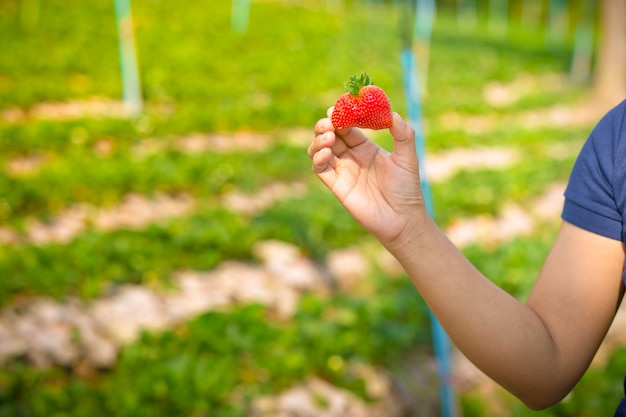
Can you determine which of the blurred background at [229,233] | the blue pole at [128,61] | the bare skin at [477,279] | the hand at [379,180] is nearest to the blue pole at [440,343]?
the blurred background at [229,233]

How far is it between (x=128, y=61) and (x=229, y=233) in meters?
5.06

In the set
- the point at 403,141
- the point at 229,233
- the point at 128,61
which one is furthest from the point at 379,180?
the point at 128,61

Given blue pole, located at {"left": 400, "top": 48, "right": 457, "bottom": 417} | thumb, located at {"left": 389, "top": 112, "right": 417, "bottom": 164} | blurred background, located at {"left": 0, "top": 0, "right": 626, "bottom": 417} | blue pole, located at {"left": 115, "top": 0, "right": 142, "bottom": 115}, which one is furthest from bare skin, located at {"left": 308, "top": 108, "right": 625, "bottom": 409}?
blue pole, located at {"left": 115, "top": 0, "right": 142, "bottom": 115}

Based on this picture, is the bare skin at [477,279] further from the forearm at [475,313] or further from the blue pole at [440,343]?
the blue pole at [440,343]

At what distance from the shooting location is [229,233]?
13.5 ft

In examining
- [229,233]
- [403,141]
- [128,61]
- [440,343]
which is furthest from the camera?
[128,61]

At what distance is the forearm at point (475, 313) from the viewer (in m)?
1.16

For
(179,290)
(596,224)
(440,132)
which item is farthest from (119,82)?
(596,224)

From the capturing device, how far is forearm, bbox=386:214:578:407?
116 cm

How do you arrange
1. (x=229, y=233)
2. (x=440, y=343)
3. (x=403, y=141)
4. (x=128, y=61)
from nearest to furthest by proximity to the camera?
(x=403, y=141) < (x=440, y=343) < (x=229, y=233) < (x=128, y=61)

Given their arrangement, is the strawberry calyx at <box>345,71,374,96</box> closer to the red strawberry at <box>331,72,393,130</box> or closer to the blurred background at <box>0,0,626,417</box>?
the red strawberry at <box>331,72,393,130</box>

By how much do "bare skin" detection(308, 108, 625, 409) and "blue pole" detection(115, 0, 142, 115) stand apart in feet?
19.1

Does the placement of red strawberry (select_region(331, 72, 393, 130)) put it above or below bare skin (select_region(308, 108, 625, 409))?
above

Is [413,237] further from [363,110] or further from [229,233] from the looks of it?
[229,233]
